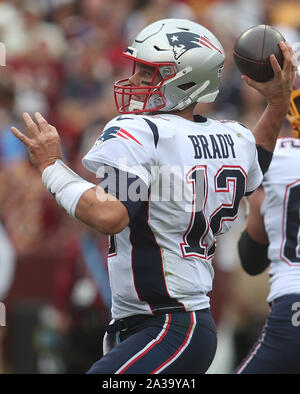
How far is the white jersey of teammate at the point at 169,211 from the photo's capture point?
4062 millimetres

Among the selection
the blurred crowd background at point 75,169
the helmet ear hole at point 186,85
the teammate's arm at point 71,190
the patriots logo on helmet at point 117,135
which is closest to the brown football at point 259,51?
the helmet ear hole at point 186,85

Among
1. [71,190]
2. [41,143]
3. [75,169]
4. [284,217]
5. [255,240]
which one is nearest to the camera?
[71,190]

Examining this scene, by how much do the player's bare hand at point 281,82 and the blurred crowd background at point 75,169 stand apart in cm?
314

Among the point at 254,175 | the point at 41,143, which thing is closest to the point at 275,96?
the point at 254,175

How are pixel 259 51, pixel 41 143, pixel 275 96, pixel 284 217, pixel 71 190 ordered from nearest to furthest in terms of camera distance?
pixel 71 190 → pixel 41 143 → pixel 259 51 → pixel 275 96 → pixel 284 217

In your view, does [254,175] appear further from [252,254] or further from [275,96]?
[252,254]

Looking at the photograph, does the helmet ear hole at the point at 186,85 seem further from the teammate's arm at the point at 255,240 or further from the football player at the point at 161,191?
the teammate's arm at the point at 255,240

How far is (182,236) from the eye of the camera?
13.9ft

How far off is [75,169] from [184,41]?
4239 millimetres

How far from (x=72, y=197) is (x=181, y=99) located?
81 centimetres

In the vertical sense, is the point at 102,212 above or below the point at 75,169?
above

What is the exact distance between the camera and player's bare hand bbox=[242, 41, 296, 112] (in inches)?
179

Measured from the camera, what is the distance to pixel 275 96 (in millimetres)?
4703
